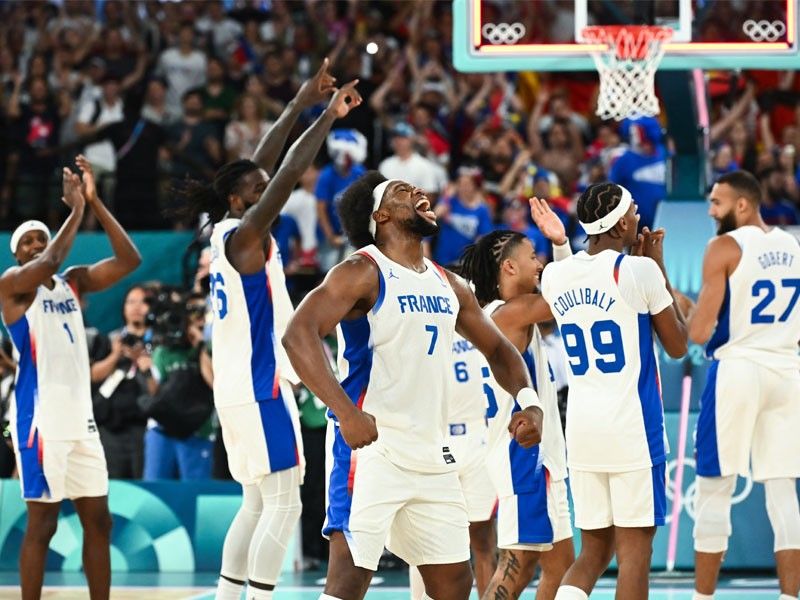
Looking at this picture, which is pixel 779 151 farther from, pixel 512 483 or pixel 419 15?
pixel 512 483

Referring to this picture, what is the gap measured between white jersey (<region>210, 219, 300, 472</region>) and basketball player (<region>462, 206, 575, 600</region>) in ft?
3.68

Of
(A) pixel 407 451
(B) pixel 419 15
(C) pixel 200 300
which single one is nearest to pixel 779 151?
(B) pixel 419 15

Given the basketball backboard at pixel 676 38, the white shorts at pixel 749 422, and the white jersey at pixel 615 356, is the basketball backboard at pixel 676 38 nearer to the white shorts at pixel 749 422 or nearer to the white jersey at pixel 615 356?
the white shorts at pixel 749 422

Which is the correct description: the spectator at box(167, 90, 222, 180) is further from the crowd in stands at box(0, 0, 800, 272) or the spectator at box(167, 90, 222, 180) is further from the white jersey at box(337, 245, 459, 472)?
the white jersey at box(337, 245, 459, 472)

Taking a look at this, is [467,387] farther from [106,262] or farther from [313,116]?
[313,116]

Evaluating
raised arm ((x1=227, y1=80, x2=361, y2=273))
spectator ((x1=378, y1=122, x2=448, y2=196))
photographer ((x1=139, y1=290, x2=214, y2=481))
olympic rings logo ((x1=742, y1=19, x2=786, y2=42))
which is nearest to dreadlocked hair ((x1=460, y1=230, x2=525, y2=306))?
raised arm ((x1=227, y1=80, x2=361, y2=273))

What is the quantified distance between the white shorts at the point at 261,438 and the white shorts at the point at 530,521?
47.7 inches

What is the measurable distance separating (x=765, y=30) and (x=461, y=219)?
4.39 metres

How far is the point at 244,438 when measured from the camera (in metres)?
7.70

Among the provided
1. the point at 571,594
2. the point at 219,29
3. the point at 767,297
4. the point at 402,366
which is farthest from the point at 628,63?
the point at 219,29

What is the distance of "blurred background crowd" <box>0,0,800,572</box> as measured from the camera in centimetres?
1191

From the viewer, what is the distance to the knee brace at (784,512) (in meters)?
8.01

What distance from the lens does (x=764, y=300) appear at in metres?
8.16

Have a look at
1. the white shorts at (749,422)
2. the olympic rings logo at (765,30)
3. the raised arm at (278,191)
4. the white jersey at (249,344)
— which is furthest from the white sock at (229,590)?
the olympic rings logo at (765,30)
